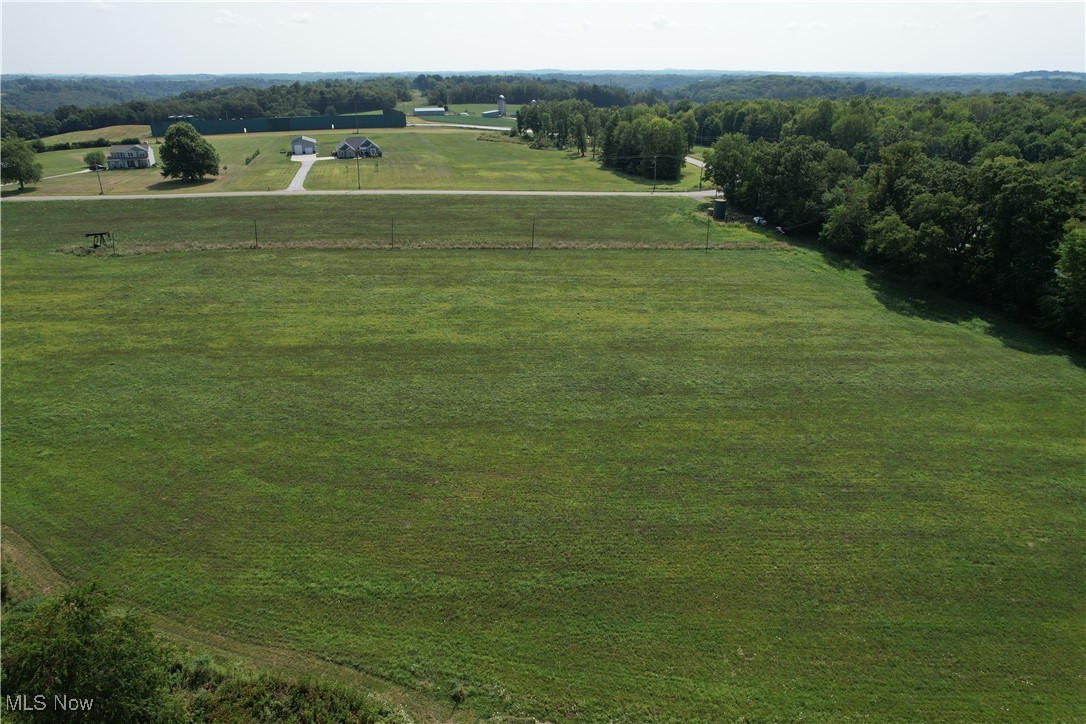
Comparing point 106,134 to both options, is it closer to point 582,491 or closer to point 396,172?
point 396,172

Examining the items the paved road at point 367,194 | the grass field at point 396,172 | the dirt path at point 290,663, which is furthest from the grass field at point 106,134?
the dirt path at point 290,663

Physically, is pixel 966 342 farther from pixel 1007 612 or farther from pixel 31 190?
pixel 31 190

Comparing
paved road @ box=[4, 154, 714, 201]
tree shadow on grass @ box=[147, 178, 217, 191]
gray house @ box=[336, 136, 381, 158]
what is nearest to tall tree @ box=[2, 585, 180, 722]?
paved road @ box=[4, 154, 714, 201]

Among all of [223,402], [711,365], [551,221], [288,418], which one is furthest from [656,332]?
[551,221]

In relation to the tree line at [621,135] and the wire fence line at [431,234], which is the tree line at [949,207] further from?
the tree line at [621,135]

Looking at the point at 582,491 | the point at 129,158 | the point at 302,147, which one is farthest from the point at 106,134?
the point at 582,491

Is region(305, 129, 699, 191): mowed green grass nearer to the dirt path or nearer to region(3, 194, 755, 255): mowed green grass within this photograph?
region(3, 194, 755, 255): mowed green grass
